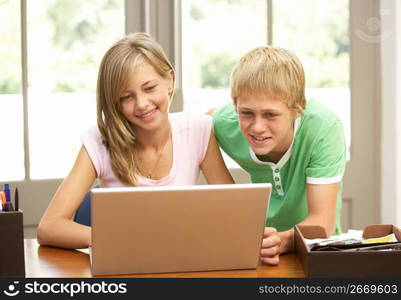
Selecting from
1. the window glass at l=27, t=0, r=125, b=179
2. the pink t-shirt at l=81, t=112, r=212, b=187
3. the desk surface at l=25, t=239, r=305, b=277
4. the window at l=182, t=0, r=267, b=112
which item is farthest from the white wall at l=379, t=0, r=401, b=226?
the desk surface at l=25, t=239, r=305, b=277

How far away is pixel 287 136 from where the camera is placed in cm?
207

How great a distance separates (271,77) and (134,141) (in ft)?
1.57

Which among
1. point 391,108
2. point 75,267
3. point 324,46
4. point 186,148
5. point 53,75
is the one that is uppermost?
point 324,46

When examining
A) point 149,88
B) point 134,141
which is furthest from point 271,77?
point 134,141

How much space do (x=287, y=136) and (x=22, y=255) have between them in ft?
2.78

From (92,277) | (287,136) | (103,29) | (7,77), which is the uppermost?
(103,29)

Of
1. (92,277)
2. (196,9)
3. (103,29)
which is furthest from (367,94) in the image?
(92,277)

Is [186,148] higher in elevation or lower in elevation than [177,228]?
higher

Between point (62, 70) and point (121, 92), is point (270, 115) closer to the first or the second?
point (121, 92)

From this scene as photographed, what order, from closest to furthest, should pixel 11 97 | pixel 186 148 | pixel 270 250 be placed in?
1. pixel 270 250
2. pixel 186 148
3. pixel 11 97

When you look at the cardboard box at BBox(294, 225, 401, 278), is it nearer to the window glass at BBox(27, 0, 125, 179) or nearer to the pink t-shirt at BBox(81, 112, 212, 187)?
the pink t-shirt at BBox(81, 112, 212, 187)

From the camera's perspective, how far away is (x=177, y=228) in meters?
1.45

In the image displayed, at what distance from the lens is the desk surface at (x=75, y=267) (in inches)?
60.0

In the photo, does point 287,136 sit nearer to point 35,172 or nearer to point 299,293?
point 299,293
